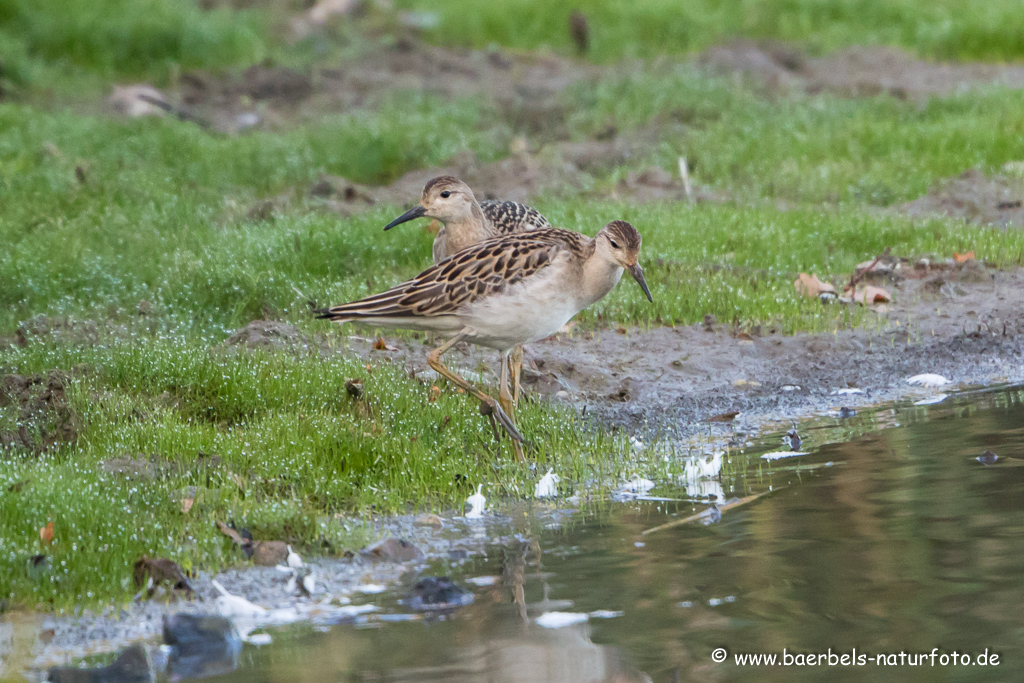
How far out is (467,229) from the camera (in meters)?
9.96

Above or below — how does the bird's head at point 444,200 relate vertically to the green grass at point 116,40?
below

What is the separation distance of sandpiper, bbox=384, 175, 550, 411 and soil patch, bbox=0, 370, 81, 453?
2.47m

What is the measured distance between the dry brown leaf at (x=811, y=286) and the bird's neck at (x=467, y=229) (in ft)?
10.3

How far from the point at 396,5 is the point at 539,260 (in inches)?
813

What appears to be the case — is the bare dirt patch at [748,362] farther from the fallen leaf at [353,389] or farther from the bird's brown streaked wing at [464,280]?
the bird's brown streaked wing at [464,280]

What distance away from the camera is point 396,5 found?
27.7 m

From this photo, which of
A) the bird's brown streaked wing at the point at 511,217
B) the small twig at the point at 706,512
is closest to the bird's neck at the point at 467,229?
the bird's brown streaked wing at the point at 511,217

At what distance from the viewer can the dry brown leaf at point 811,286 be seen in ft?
38.2

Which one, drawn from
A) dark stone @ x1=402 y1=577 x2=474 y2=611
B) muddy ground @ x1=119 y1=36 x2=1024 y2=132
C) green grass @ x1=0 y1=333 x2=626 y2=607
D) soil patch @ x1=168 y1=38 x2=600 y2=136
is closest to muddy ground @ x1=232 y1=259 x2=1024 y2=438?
green grass @ x1=0 y1=333 x2=626 y2=607

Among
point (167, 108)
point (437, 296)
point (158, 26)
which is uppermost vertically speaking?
point (158, 26)

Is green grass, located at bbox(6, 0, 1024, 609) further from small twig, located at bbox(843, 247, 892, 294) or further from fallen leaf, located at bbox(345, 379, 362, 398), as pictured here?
small twig, located at bbox(843, 247, 892, 294)

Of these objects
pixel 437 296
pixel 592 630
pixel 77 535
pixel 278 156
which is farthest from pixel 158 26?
pixel 592 630

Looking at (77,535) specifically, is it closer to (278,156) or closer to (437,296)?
(437,296)

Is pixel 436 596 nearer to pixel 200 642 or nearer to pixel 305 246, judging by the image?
pixel 200 642
